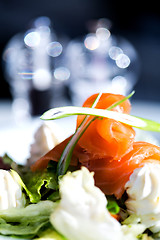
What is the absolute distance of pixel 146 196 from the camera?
3.20 feet

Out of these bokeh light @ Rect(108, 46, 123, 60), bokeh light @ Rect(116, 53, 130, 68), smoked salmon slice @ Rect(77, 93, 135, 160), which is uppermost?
bokeh light @ Rect(108, 46, 123, 60)

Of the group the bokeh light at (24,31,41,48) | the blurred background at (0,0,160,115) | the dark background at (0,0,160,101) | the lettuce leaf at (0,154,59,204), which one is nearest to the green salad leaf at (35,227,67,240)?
the lettuce leaf at (0,154,59,204)

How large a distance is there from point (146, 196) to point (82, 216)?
0.24 m

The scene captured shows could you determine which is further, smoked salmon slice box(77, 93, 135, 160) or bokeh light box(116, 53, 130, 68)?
bokeh light box(116, 53, 130, 68)

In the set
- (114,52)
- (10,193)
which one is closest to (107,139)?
(10,193)

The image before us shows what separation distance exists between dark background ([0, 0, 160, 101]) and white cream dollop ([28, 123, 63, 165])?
371 centimetres

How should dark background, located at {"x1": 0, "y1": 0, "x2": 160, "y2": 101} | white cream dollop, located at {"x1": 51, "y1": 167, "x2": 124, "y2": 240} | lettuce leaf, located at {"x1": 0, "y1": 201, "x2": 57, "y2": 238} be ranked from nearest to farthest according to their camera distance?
white cream dollop, located at {"x1": 51, "y1": 167, "x2": 124, "y2": 240}, lettuce leaf, located at {"x1": 0, "y1": 201, "x2": 57, "y2": 238}, dark background, located at {"x1": 0, "y1": 0, "x2": 160, "y2": 101}

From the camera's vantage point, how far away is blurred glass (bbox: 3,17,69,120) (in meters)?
3.17

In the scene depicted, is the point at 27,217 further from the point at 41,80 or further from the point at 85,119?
the point at 41,80

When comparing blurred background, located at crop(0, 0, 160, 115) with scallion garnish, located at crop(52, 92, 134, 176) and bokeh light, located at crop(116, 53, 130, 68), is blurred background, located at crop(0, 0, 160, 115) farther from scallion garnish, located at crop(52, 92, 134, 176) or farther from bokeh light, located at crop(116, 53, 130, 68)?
scallion garnish, located at crop(52, 92, 134, 176)

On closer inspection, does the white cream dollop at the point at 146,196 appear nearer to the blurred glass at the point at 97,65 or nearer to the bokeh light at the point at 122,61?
the blurred glass at the point at 97,65

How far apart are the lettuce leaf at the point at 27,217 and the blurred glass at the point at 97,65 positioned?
232cm

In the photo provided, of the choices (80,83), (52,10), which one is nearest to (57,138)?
(80,83)

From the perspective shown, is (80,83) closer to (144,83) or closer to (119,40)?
(119,40)
